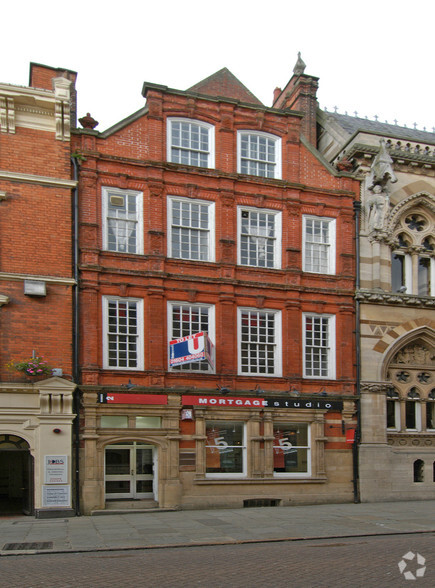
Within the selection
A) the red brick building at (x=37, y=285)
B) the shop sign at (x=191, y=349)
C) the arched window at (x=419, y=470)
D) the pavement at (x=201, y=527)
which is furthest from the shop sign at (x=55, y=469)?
the arched window at (x=419, y=470)

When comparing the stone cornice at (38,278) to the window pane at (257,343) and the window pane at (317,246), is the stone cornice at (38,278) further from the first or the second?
the window pane at (317,246)

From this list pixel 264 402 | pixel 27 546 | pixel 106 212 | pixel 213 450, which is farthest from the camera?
pixel 264 402

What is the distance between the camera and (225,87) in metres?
24.9

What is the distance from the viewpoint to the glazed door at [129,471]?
2075 centimetres

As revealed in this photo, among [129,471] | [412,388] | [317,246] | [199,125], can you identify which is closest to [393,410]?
[412,388]

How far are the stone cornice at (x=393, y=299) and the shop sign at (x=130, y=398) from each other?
8386 mm

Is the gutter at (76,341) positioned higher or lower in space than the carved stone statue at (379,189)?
lower

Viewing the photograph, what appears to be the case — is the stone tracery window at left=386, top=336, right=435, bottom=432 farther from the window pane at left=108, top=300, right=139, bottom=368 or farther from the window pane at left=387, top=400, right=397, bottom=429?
the window pane at left=108, top=300, right=139, bottom=368

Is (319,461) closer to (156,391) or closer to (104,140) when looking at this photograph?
(156,391)

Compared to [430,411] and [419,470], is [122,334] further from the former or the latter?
[430,411]

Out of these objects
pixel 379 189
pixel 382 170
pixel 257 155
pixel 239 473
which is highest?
pixel 257 155

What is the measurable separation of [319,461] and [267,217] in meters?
8.89

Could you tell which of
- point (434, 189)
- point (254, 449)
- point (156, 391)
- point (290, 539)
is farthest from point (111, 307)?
point (434, 189)

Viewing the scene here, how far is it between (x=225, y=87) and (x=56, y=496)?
15820mm
